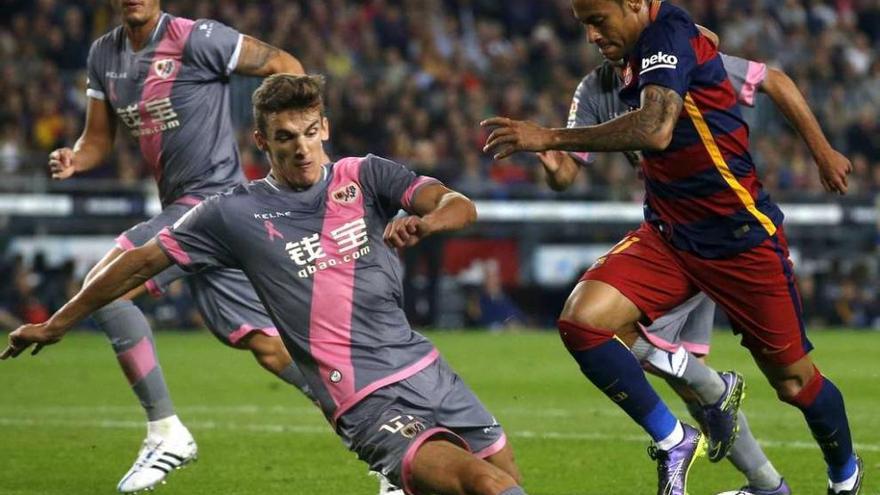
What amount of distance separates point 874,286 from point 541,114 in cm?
539

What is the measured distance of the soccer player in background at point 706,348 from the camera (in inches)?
281

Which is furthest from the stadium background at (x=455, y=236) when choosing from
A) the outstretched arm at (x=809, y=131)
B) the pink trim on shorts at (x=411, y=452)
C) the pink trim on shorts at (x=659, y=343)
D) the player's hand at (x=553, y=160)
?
the pink trim on shorts at (x=411, y=452)

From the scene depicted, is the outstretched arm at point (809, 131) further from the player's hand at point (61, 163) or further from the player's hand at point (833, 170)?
the player's hand at point (61, 163)

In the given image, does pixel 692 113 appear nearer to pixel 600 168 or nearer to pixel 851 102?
pixel 600 168

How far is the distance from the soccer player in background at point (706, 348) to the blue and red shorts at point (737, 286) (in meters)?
0.36

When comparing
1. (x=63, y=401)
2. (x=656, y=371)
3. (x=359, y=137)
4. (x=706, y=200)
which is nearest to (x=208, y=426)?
(x=63, y=401)

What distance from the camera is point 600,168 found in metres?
21.6

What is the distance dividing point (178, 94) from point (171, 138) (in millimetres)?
246

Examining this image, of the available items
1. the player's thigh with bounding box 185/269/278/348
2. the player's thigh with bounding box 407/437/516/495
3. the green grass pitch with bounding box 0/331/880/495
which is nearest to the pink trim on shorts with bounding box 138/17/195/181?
the player's thigh with bounding box 185/269/278/348

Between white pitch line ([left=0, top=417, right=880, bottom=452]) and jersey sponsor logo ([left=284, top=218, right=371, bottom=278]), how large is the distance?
14.0 feet

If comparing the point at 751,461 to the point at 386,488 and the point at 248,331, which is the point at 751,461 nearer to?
the point at 386,488

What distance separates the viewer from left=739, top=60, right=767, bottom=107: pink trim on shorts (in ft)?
23.1

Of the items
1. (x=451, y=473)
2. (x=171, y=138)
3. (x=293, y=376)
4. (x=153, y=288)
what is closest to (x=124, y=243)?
(x=153, y=288)

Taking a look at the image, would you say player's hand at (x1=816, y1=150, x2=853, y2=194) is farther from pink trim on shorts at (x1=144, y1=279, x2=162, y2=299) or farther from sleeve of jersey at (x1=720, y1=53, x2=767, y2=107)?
pink trim on shorts at (x1=144, y1=279, x2=162, y2=299)
